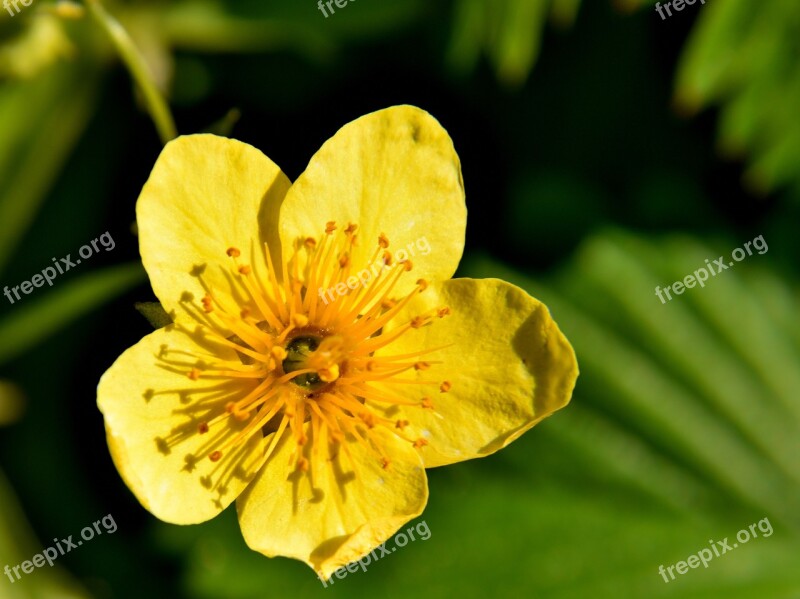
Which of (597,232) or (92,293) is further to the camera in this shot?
(597,232)

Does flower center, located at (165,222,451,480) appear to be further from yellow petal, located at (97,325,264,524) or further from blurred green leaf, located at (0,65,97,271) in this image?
blurred green leaf, located at (0,65,97,271)

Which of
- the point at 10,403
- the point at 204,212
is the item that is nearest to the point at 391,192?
the point at 204,212

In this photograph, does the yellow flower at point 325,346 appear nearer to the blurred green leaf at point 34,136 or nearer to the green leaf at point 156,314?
the green leaf at point 156,314

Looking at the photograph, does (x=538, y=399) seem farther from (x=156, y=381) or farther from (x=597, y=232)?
(x=597, y=232)

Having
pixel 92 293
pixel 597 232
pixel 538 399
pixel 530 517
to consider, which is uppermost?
pixel 92 293

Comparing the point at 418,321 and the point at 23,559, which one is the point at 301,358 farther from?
the point at 23,559

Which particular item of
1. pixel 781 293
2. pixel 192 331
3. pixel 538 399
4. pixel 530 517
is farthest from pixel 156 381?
pixel 781 293

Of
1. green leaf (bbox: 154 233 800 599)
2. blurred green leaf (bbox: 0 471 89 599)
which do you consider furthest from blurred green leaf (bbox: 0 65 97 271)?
green leaf (bbox: 154 233 800 599)
